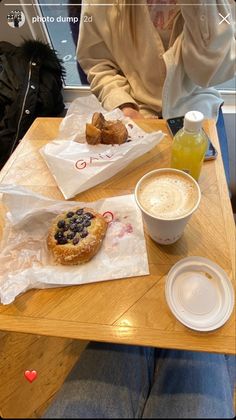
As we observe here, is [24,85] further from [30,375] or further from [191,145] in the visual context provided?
[30,375]

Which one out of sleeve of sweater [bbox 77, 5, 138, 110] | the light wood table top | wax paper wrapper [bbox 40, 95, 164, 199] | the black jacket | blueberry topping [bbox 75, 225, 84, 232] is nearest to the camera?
the light wood table top

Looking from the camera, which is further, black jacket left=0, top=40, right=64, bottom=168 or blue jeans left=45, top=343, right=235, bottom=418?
black jacket left=0, top=40, right=64, bottom=168

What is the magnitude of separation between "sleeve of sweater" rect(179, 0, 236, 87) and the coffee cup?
1.65 ft

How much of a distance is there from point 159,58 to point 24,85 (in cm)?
68

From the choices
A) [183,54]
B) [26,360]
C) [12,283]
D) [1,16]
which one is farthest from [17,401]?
[1,16]

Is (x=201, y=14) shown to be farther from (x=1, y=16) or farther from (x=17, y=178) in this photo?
(x=1, y=16)

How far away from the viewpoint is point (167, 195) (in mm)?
471

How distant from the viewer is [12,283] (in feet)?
1.56

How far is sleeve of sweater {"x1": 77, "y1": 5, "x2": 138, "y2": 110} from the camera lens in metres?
0.87

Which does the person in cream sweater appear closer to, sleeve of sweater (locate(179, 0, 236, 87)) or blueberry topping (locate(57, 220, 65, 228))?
sleeve of sweater (locate(179, 0, 236, 87))

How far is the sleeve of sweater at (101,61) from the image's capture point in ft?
2.85

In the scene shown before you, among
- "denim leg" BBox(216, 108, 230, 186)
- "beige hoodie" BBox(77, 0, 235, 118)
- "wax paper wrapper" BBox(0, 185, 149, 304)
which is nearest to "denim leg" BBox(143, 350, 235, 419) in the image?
"wax paper wrapper" BBox(0, 185, 149, 304)

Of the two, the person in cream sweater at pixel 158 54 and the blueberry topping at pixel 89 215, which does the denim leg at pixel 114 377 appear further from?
the person in cream sweater at pixel 158 54

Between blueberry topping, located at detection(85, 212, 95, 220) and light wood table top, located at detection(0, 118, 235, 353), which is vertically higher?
blueberry topping, located at detection(85, 212, 95, 220)
